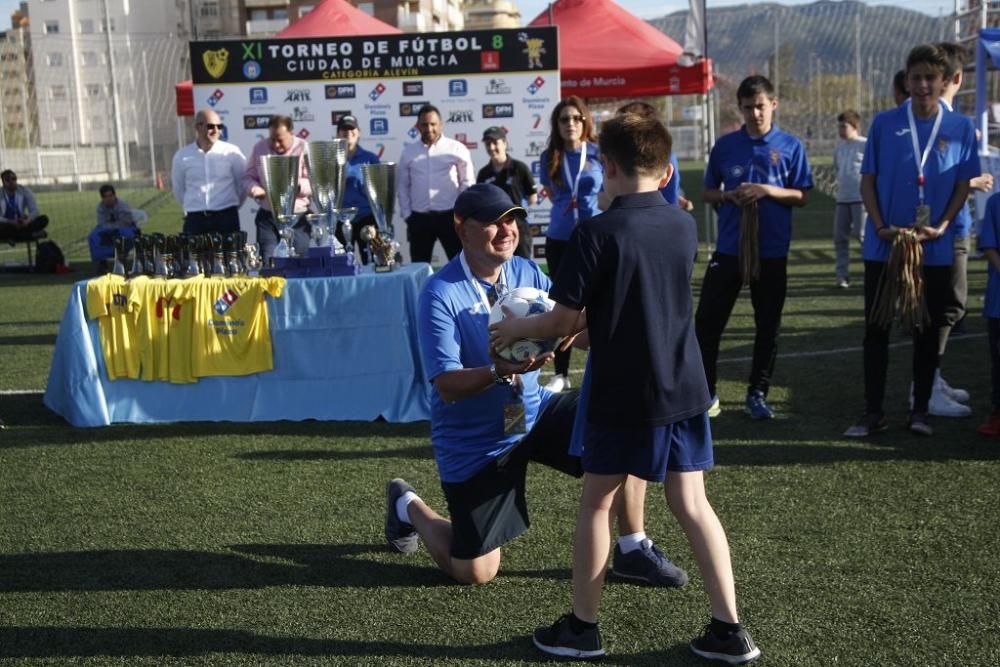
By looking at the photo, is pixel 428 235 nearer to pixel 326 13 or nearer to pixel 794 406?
pixel 794 406

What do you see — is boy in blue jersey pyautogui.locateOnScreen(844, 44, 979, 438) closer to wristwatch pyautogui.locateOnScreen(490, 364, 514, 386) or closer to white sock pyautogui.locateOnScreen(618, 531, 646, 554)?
white sock pyautogui.locateOnScreen(618, 531, 646, 554)

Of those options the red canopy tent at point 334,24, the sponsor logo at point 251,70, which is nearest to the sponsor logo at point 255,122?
the sponsor logo at point 251,70

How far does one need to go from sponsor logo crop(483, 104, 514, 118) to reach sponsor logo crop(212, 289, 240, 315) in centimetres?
710

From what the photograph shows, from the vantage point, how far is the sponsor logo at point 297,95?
43.8 feet

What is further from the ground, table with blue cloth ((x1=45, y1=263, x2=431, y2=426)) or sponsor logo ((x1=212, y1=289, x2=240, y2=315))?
sponsor logo ((x1=212, y1=289, x2=240, y2=315))

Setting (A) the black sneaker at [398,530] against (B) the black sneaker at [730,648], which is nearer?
(B) the black sneaker at [730,648]

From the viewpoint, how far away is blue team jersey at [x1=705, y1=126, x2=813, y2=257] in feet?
20.5

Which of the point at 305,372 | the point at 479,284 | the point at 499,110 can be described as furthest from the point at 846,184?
the point at 479,284

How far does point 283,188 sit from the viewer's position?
700 centimetres

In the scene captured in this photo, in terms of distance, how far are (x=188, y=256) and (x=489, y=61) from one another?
23.2 feet

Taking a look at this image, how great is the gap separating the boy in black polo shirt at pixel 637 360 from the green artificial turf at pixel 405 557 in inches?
11.1

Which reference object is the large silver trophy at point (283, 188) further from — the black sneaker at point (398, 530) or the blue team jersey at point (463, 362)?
the blue team jersey at point (463, 362)

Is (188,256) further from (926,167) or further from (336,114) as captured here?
(336,114)

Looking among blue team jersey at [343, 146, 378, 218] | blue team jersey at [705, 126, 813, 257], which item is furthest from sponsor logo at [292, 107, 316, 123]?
blue team jersey at [705, 126, 813, 257]
